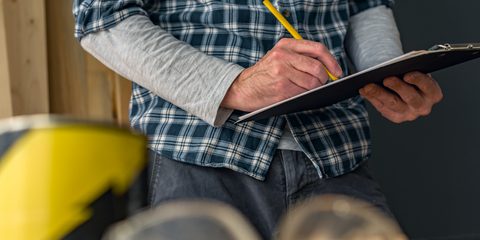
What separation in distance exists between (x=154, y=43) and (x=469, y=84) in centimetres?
127

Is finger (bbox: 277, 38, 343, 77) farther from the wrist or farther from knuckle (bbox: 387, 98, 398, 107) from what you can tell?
knuckle (bbox: 387, 98, 398, 107)

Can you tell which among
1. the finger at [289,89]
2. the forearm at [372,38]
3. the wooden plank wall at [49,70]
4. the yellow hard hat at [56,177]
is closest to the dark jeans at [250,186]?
the finger at [289,89]

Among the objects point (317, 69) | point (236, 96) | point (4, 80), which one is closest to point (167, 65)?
point (236, 96)

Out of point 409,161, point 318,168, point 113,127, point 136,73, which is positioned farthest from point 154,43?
point 409,161

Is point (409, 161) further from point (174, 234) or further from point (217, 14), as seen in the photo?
point (174, 234)

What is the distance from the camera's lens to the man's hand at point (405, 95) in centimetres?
89

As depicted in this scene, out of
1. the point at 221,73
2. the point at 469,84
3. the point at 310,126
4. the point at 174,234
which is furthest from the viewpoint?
the point at 469,84

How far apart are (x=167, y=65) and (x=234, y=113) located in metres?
0.12

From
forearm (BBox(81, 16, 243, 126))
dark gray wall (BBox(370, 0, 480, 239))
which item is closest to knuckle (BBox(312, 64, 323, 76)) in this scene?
forearm (BBox(81, 16, 243, 126))

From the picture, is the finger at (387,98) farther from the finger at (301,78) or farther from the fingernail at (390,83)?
the finger at (301,78)

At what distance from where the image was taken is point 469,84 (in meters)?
1.85

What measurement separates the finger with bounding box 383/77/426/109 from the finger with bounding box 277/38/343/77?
0.12 meters

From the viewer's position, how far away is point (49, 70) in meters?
1.34

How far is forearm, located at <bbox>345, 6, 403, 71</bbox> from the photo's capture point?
1061mm
